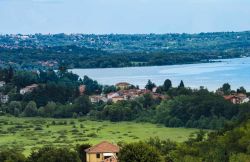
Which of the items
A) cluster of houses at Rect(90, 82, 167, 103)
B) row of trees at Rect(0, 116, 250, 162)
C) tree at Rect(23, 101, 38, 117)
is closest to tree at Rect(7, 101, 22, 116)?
tree at Rect(23, 101, 38, 117)

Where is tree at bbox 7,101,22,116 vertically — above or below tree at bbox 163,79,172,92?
below

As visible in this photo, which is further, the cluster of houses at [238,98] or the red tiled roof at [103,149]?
the cluster of houses at [238,98]

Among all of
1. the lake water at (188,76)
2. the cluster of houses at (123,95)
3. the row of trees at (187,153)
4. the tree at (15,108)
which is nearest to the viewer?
the row of trees at (187,153)

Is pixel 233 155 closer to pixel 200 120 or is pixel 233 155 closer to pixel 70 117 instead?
pixel 200 120

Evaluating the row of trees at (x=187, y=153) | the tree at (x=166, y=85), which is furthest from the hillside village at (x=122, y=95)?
the row of trees at (x=187, y=153)

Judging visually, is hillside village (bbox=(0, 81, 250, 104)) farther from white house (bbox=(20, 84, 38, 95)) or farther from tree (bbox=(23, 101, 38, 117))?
tree (bbox=(23, 101, 38, 117))

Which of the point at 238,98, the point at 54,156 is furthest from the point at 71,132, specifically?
the point at 54,156

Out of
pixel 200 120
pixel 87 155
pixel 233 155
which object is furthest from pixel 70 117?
pixel 233 155

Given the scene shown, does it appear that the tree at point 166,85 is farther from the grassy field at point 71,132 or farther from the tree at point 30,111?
the grassy field at point 71,132
